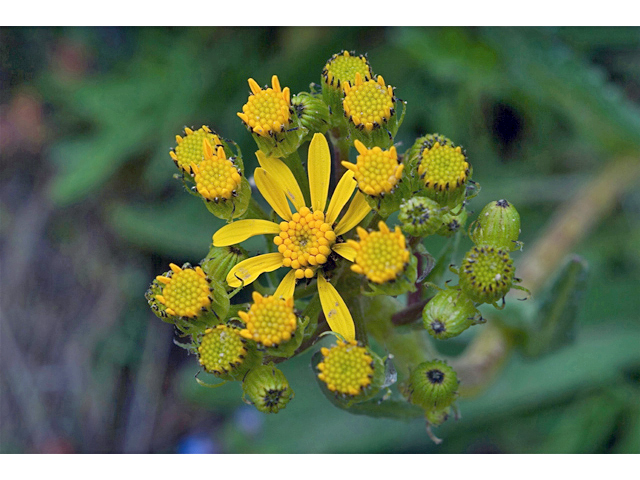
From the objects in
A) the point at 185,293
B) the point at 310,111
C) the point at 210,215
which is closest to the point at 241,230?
the point at 185,293

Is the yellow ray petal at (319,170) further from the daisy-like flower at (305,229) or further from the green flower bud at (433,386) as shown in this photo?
the green flower bud at (433,386)

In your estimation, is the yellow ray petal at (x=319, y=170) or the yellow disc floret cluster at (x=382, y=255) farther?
the yellow ray petal at (x=319, y=170)

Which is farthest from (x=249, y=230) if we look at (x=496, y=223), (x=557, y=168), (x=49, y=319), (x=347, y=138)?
(x=49, y=319)

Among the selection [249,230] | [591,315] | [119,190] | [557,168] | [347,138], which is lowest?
[249,230]

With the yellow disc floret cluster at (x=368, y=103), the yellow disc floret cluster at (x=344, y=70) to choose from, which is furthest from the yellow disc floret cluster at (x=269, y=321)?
the yellow disc floret cluster at (x=344, y=70)

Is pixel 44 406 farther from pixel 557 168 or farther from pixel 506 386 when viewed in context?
pixel 557 168

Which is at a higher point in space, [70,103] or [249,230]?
[70,103]

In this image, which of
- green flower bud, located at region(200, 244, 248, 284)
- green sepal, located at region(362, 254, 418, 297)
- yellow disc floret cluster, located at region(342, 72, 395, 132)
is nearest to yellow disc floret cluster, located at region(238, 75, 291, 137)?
yellow disc floret cluster, located at region(342, 72, 395, 132)
